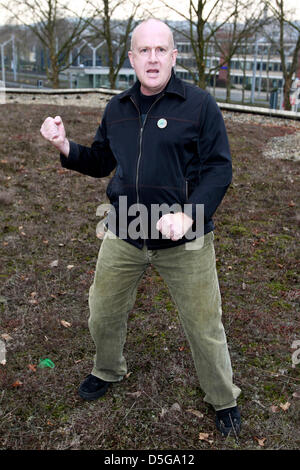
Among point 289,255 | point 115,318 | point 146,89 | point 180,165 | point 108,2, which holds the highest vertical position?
point 108,2

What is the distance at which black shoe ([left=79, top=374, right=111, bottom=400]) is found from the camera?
3.22m

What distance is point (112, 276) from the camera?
109 inches

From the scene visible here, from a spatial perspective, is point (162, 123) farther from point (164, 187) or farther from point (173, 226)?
point (173, 226)

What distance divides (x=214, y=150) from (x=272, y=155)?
890 centimetres

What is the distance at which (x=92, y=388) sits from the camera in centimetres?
324

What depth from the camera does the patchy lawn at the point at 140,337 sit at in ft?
9.75

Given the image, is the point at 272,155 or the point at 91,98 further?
the point at 91,98

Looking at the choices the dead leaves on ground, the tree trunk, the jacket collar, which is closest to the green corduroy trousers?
the dead leaves on ground

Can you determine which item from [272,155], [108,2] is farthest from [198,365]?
[108,2]

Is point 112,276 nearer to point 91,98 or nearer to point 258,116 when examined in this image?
point 258,116

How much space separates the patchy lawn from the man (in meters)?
0.38

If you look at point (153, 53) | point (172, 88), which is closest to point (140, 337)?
point (172, 88)

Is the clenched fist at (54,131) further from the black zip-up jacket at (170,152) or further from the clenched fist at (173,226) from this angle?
the clenched fist at (173,226)

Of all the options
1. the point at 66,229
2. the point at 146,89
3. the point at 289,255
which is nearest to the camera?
the point at 146,89
